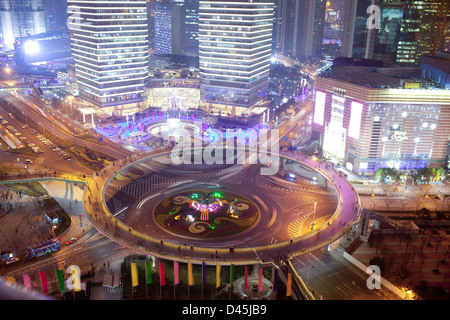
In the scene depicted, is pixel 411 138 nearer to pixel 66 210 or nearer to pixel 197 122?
pixel 197 122

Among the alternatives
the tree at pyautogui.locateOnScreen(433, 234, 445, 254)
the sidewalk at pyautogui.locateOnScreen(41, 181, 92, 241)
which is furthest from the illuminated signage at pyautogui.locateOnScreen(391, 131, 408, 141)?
the sidewalk at pyautogui.locateOnScreen(41, 181, 92, 241)

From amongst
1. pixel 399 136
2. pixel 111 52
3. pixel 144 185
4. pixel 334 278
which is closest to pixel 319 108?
pixel 399 136

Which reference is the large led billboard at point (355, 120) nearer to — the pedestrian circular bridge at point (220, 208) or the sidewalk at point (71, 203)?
the pedestrian circular bridge at point (220, 208)

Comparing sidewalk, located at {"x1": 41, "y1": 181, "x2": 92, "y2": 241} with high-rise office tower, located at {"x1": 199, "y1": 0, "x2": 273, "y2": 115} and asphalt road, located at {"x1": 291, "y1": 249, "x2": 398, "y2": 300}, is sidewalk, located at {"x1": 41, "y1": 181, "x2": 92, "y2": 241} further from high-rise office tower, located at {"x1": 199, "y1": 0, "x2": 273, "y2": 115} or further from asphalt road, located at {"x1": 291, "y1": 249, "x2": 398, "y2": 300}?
high-rise office tower, located at {"x1": 199, "y1": 0, "x2": 273, "y2": 115}

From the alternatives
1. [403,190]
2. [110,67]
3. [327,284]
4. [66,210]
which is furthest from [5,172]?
[403,190]

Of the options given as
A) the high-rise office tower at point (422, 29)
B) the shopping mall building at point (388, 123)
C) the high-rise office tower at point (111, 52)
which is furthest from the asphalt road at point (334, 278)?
the high-rise office tower at point (422, 29)

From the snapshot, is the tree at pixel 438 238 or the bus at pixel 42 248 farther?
the tree at pixel 438 238
